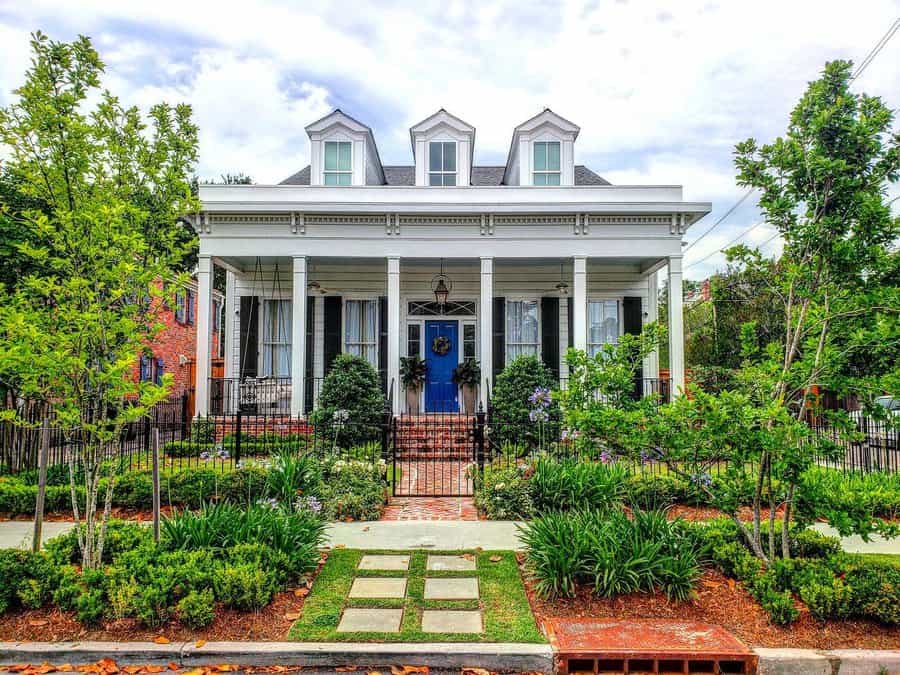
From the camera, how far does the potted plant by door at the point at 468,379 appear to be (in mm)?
14266

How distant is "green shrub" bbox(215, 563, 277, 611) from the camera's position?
422 cm

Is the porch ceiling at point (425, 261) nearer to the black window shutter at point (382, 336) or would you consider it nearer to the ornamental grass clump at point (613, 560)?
the black window shutter at point (382, 336)

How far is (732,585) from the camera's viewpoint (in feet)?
15.7

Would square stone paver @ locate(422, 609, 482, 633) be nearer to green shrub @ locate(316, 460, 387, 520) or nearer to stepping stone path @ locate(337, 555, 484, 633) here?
stepping stone path @ locate(337, 555, 484, 633)

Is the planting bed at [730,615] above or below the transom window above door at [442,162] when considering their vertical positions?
below

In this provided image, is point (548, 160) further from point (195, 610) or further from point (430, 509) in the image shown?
point (195, 610)

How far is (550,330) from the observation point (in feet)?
49.1

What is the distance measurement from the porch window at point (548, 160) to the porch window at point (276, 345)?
7.85m

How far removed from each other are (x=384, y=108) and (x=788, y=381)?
13.5 metres

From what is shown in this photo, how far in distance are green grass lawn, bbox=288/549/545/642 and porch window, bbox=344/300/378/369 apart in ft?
31.2

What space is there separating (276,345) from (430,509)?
863cm

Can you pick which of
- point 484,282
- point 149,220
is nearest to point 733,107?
point 484,282

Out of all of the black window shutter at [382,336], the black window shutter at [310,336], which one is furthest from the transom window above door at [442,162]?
the black window shutter at [310,336]

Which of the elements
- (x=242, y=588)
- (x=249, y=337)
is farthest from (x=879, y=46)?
(x=249, y=337)
